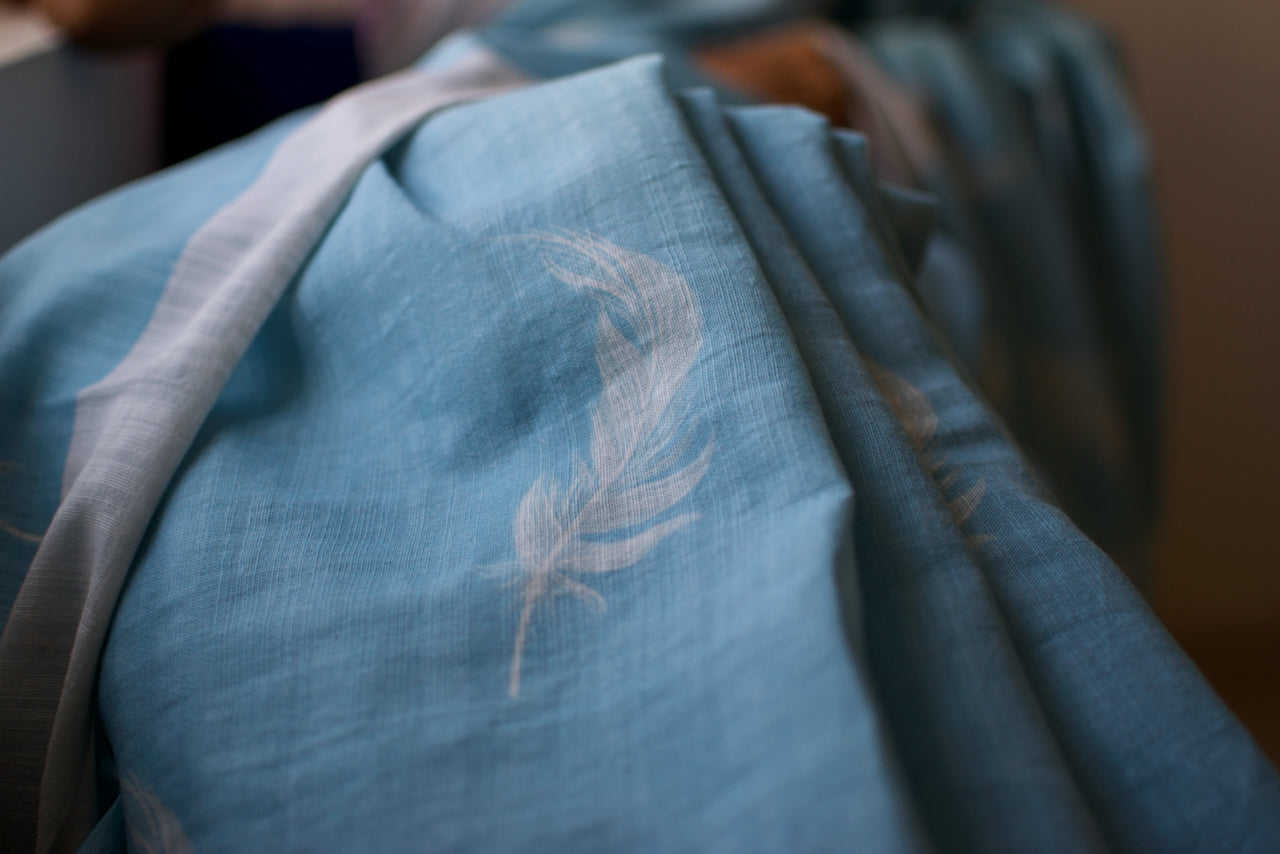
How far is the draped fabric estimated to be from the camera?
0.18 m

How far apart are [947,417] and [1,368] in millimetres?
293

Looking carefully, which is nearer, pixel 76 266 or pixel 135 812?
pixel 135 812

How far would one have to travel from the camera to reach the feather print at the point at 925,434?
0.23 meters

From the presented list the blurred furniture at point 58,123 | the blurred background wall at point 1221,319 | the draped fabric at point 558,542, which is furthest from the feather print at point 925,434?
the blurred background wall at point 1221,319

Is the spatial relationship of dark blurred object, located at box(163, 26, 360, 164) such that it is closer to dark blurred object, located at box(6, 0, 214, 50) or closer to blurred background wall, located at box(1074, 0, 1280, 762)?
dark blurred object, located at box(6, 0, 214, 50)

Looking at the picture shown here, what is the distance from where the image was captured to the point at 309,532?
235mm

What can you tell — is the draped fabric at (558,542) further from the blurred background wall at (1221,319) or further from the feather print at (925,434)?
the blurred background wall at (1221,319)

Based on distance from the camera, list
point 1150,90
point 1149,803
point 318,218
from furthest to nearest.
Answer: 1. point 1150,90
2. point 318,218
3. point 1149,803

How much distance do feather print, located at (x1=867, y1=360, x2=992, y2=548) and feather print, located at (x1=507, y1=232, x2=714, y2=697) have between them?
0.20 ft

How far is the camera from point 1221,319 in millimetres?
1006

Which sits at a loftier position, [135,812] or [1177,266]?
[135,812]

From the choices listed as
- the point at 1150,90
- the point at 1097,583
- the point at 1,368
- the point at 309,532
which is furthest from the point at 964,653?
the point at 1150,90

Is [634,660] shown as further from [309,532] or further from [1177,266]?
[1177,266]

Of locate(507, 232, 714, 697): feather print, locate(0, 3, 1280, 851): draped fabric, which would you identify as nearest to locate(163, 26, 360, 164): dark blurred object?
locate(0, 3, 1280, 851): draped fabric
